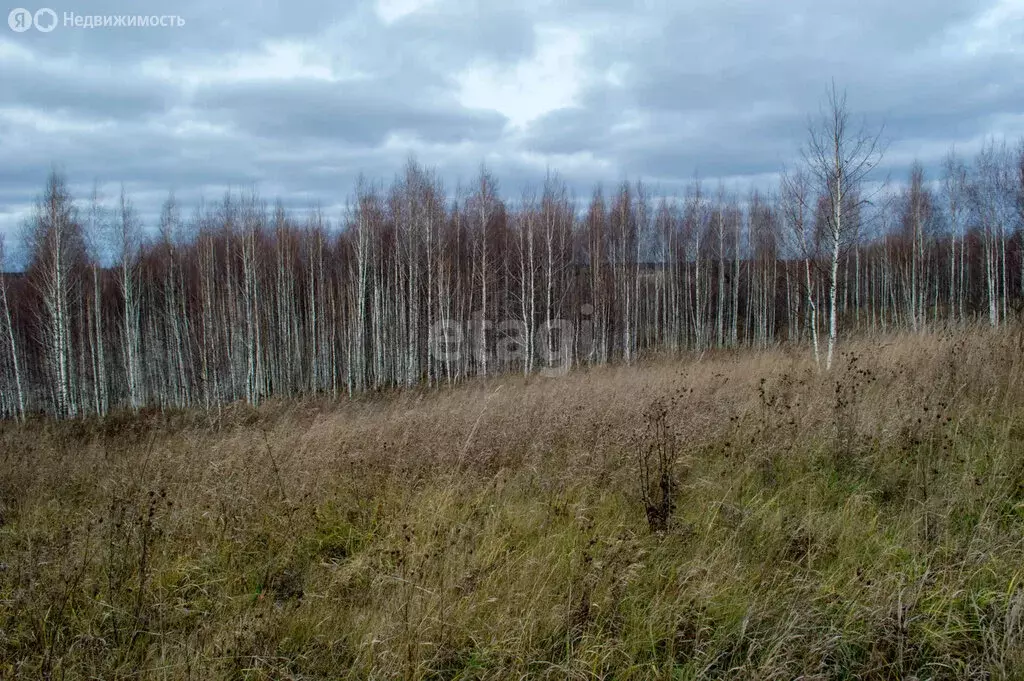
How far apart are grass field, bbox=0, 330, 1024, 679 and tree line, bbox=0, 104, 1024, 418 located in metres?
18.1

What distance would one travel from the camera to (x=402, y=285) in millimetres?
25047

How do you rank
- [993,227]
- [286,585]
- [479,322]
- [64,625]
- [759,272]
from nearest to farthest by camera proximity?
[64,625] → [286,585] → [993,227] → [479,322] → [759,272]

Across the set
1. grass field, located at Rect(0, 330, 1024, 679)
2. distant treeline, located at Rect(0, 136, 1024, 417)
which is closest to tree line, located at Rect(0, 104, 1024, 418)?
distant treeline, located at Rect(0, 136, 1024, 417)

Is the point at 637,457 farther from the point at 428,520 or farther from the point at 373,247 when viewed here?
the point at 373,247

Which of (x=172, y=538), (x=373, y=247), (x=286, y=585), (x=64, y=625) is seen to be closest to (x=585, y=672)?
(x=286, y=585)

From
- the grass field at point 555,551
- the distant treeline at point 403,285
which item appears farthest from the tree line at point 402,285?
the grass field at point 555,551

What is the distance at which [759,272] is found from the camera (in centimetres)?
3259

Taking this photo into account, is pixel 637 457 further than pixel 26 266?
No

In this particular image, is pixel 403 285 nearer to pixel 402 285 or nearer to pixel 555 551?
pixel 402 285

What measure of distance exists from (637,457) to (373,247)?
76.0 ft

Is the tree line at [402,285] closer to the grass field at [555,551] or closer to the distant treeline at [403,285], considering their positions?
the distant treeline at [403,285]

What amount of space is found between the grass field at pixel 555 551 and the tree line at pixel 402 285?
18075 mm

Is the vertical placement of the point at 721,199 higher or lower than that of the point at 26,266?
higher

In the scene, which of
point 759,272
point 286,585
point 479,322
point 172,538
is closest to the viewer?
point 286,585
